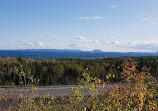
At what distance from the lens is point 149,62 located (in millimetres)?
19625

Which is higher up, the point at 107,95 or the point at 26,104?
the point at 107,95

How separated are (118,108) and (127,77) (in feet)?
2.31

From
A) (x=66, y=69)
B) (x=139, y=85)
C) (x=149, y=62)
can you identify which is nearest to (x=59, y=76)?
(x=66, y=69)

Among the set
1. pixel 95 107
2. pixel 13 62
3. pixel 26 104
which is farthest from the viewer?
pixel 13 62

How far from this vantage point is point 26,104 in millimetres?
3982

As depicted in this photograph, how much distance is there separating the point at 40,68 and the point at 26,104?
11147mm

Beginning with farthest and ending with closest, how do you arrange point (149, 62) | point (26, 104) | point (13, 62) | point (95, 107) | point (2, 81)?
point (149, 62), point (13, 62), point (2, 81), point (26, 104), point (95, 107)

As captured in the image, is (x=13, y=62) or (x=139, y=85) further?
(x=13, y=62)

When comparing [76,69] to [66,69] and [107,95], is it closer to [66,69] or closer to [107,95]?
[66,69]

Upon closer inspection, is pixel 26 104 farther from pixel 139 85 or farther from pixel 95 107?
pixel 139 85

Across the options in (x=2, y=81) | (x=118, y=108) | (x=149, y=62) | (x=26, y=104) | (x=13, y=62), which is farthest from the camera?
(x=149, y=62)

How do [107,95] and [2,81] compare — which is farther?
[2,81]

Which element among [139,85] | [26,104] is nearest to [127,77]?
[139,85]

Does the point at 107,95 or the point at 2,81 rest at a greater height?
the point at 107,95
